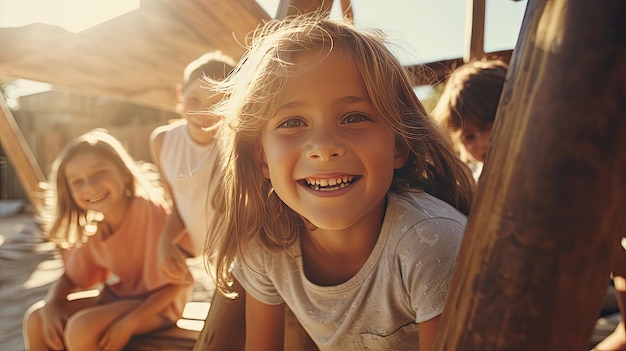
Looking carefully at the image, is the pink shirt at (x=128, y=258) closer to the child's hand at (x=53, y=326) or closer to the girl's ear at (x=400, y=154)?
the child's hand at (x=53, y=326)

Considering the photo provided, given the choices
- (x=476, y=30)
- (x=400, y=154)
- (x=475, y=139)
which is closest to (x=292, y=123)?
(x=400, y=154)

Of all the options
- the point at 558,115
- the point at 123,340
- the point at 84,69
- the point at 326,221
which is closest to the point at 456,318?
the point at 558,115

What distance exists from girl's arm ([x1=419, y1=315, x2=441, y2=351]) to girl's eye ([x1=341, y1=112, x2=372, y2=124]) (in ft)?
1.23

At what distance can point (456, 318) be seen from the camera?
512 mm

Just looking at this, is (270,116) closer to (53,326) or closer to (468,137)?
(468,137)

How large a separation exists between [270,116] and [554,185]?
0.65 meters

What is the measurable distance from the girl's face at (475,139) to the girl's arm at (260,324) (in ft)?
3.42

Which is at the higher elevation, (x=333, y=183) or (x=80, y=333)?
(x=333, y=183)

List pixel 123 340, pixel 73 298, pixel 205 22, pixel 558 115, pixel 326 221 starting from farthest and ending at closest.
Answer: pixel 205 22 → pixel 73 298 → pixel 123 340 → pixel 326 221 → pixel 558 115

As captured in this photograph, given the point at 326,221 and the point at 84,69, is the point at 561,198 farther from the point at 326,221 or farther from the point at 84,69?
the point at 84,69

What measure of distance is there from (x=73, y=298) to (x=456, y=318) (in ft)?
5.75

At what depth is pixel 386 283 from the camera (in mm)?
981

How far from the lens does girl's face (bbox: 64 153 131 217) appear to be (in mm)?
1858

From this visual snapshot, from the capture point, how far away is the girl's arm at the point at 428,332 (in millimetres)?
873
